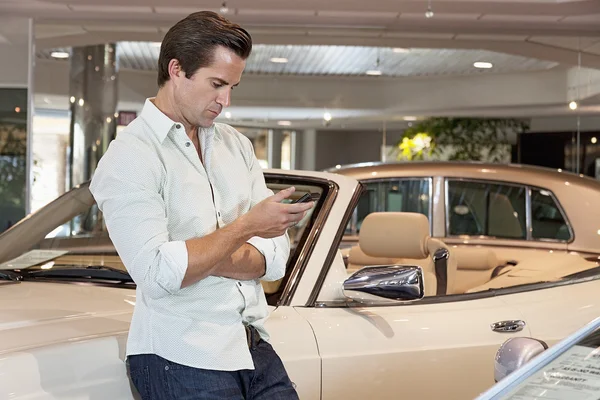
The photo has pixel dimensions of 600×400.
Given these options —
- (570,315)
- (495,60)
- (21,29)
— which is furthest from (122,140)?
(495,60)

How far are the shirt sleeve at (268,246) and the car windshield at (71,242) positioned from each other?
680mm

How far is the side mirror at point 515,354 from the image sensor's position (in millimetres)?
2163

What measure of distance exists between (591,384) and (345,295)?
1362 millimetres

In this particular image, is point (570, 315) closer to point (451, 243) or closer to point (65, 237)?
point (65, 237)

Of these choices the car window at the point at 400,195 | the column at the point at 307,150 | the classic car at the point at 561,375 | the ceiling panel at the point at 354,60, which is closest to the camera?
the classic car at the point at 561,375

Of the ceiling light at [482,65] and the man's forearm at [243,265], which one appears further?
the ceiling light at [482,65]

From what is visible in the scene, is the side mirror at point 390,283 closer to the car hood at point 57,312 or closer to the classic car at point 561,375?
the car hood at point 57,312

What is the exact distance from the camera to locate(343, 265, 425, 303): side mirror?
113 inches

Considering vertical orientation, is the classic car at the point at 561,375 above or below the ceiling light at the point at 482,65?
below

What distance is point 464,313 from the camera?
3205 mm

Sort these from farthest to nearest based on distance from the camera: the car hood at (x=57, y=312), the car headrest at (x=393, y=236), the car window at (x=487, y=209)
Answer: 1. the car window at (x=487, y=209)
2. the car headrest at (x=393, y=236)
3. the car hood at (x=57, y=312)

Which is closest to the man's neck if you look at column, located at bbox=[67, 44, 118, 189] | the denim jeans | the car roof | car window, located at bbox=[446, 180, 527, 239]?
the denim jeans

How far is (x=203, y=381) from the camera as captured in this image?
7.03ft

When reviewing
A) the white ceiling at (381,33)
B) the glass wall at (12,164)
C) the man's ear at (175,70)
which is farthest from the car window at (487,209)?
the glass wall at (12,164)
